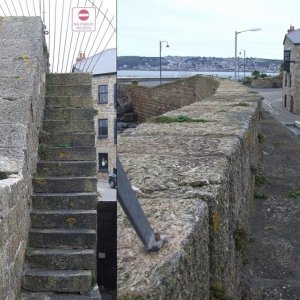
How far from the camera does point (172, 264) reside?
1170mm

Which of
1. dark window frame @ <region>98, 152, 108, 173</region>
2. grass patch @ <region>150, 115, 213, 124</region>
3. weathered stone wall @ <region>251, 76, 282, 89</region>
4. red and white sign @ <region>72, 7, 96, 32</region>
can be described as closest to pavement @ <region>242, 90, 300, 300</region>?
grass patch @ <region>150, 115, 213, 124</region>

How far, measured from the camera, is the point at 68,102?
198 cm

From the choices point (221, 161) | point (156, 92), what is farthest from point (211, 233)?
point (156, 92)

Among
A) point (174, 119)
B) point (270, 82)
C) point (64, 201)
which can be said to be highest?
point (270, 82)

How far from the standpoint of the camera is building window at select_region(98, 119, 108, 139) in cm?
152

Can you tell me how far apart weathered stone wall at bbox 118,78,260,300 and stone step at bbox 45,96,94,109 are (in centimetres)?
23

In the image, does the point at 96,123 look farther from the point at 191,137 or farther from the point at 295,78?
the point at 295,78

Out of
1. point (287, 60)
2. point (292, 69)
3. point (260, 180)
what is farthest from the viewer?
point (292, 69)

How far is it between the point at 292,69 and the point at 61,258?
3685 cm

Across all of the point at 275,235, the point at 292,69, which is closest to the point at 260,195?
the point at 275,235

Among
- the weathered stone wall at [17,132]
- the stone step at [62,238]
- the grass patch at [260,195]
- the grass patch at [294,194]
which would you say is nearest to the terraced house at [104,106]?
the stone step at [62,238]

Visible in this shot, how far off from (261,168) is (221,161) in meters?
3.71

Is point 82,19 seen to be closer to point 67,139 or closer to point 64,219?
point 67,139

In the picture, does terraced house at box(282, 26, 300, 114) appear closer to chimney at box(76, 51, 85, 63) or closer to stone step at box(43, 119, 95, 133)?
stone step at box(43, 119, 95, 133)
